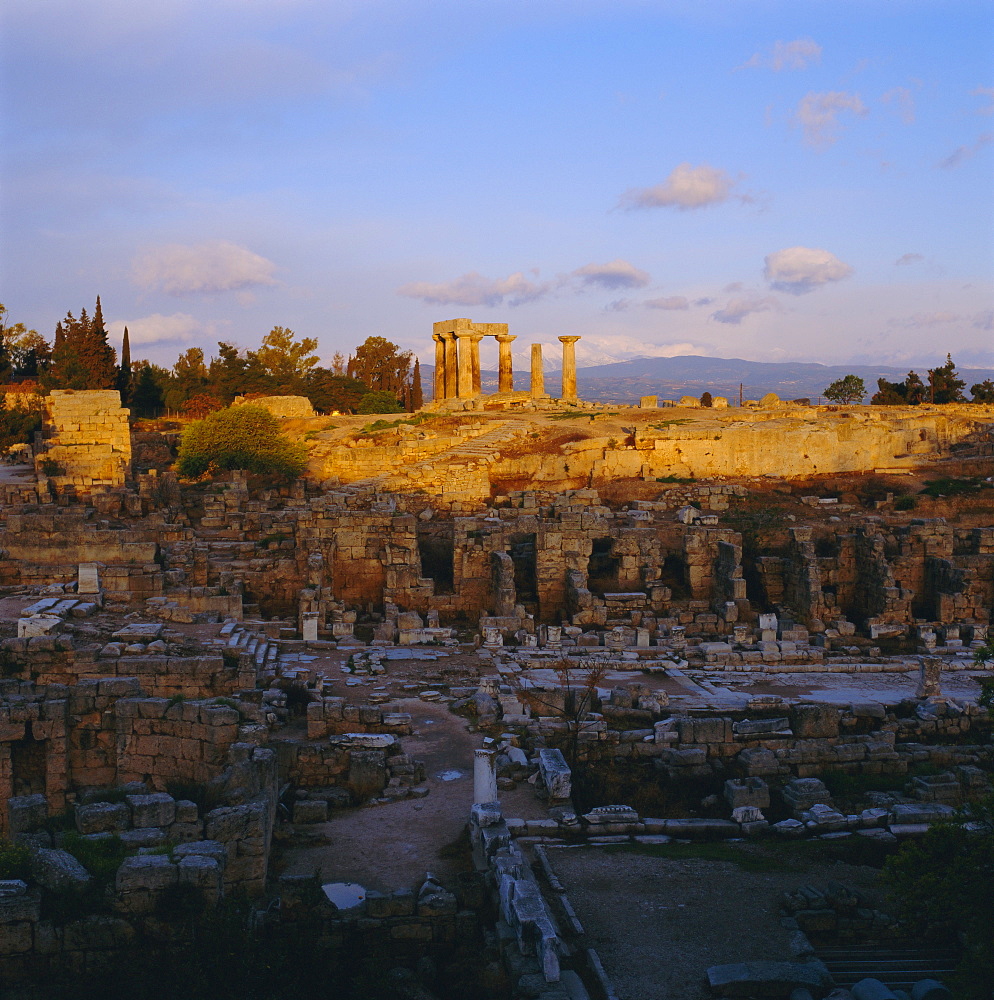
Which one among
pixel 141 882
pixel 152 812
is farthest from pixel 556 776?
pixel 141 882

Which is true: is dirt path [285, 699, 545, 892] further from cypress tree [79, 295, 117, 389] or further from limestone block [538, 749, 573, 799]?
cypress tree [79, 295, 117, 389]

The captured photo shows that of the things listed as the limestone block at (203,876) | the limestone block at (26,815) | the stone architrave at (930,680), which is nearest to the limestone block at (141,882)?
the limestone block at (203,876)

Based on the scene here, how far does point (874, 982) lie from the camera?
9062 millimetres

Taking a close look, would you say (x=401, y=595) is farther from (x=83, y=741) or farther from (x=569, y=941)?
(x=569, y=941)

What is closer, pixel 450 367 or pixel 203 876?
pixel 203 876

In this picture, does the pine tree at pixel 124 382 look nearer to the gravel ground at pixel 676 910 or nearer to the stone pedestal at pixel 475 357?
the stone pedestal at pixel 475 357

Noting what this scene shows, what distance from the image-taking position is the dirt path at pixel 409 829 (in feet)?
36.0

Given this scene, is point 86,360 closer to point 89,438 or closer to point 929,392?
point 89,438

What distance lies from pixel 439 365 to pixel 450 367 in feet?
3.60

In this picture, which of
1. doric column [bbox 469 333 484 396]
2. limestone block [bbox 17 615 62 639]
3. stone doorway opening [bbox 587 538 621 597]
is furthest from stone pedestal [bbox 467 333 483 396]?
limestone block [bbox 17 615 62 639]

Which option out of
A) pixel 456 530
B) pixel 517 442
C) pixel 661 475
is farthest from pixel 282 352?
pixel 456 530

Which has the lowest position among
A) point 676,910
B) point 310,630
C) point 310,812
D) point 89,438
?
point 676,910

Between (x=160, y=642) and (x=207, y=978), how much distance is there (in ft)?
27.1

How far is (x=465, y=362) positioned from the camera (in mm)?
52562
